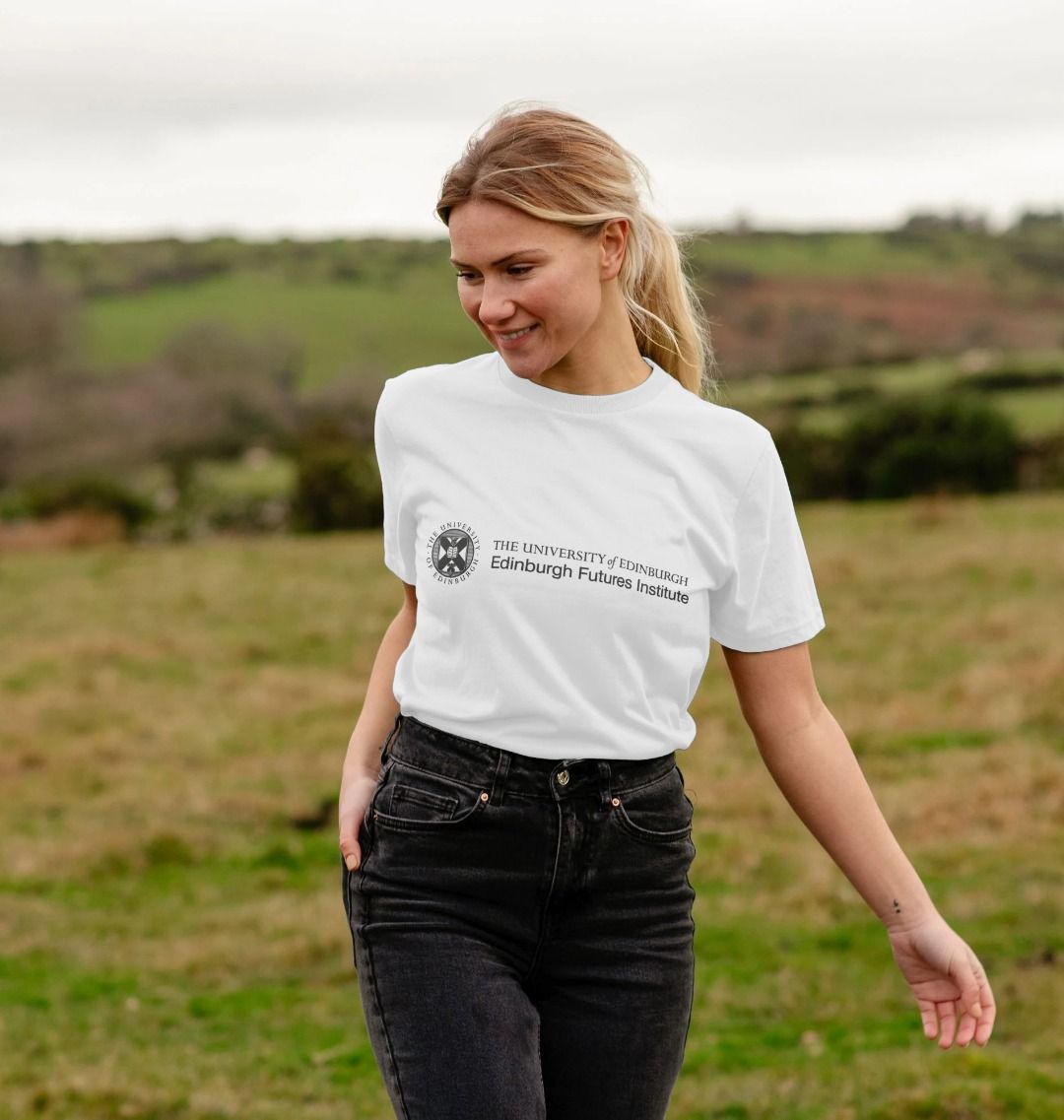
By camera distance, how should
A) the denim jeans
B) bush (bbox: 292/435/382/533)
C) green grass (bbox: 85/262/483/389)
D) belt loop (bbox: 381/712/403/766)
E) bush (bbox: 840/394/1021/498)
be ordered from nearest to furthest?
the denim jeans → belt loop (bbox: 381/712/403/766) → bush (bbox: 292/435/382/533) → bush (bbox: 840/394/1021/498) → green grass (bbox: 85/262/483/389)

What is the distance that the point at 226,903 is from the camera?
8883mm

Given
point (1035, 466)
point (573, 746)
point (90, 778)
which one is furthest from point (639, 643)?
point (1035, 466)

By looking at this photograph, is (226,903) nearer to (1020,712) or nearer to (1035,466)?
(1020,712)

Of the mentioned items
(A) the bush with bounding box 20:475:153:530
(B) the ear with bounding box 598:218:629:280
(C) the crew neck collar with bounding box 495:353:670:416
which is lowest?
(A) the bush with bounding box 20:475:153:530

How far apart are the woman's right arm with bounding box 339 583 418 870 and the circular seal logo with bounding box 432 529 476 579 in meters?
0.29

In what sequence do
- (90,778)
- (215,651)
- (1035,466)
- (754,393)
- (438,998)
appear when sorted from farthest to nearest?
(754,393) < (1035,466) < (215,651) < (90,778) < (438,998)

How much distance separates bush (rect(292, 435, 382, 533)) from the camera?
30547mm

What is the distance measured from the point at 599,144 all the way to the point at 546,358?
0.39 m

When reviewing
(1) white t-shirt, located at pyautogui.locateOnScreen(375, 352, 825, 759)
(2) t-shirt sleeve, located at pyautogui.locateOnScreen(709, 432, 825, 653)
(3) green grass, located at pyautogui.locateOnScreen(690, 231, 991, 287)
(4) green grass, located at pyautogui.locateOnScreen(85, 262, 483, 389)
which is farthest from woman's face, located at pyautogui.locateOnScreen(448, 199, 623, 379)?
(3) green grass, located at pyautogui.locateOnScreen(690, 231, 991, 287)

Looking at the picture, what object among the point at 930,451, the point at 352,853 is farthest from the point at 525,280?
the point at 930,451

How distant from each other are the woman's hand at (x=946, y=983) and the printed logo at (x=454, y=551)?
1.05m

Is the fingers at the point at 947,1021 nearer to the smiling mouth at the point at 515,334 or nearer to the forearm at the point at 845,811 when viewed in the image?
the forearm at the point at 845,811

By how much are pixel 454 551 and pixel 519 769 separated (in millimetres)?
399

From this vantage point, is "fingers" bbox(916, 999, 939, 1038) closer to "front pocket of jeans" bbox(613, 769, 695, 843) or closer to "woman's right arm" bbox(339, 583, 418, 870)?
"front pocket of jeans" bbox(613, 769, 695, 843)
